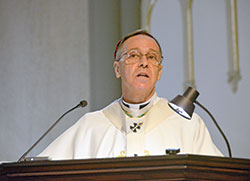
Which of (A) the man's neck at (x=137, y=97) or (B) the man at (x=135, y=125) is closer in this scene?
(B) the man at (x=135, y=125)

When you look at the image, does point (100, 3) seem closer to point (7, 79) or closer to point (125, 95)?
point (7, 79)

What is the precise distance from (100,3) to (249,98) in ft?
8.32

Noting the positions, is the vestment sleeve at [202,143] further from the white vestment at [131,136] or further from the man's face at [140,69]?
the man's face at [140,69]

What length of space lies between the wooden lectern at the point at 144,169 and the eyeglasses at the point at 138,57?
1.67 metres

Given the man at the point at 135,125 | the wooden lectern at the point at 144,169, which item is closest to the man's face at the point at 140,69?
the man at the point at 135,125

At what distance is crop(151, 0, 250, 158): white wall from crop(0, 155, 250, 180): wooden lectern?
3.40m

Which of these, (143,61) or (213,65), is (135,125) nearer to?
(143,61)

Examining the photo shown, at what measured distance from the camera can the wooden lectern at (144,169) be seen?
2.43m

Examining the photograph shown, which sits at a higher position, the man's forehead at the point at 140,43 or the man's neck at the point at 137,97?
the man's forehead at the point at 140,43

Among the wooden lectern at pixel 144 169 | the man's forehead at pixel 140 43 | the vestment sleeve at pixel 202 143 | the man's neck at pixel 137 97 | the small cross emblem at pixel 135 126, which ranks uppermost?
the man's forehead at pixel 140 43

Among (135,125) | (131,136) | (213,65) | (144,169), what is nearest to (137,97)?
(135,125)

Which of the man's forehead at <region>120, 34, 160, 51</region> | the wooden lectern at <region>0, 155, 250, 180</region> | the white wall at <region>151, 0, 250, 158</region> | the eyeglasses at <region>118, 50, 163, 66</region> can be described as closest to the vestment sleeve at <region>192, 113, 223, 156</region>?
the eyeglasses at <region>118, 50, 163, 66</region>

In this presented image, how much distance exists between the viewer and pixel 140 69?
160 inches

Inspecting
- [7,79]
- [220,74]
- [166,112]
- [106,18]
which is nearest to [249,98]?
[220,74]
